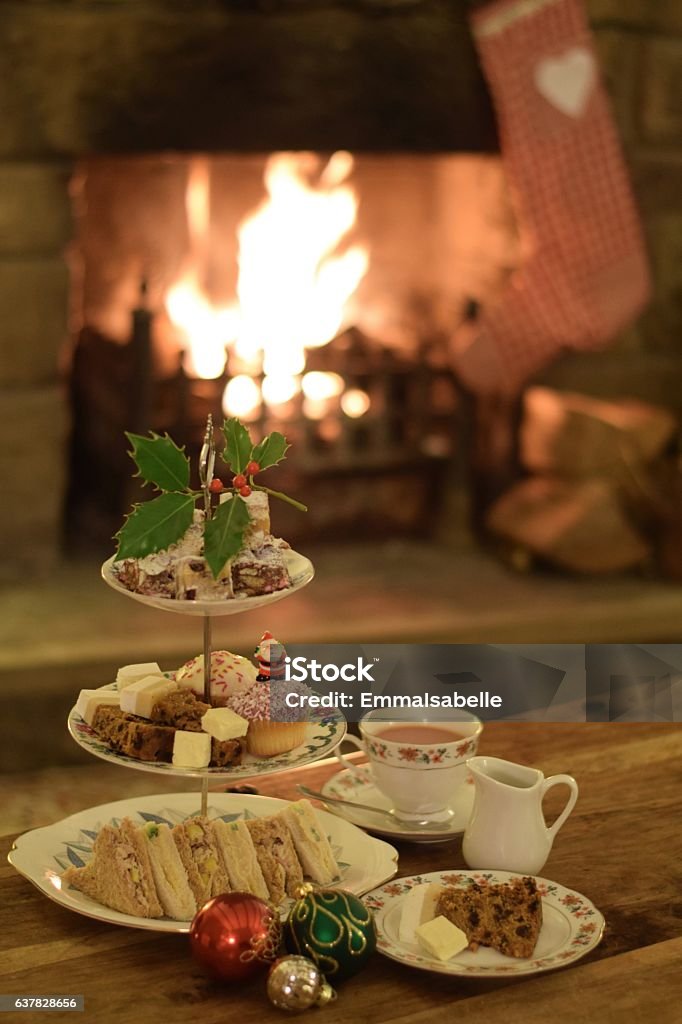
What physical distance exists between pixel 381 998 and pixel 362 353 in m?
2.02

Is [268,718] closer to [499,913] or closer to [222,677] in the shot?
[222,677]

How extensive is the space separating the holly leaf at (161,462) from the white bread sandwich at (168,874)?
271 mm

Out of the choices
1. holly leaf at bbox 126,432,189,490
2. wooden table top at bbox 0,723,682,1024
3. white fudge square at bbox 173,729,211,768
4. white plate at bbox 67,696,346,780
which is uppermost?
holly leaf at bbox 126,432,189,490

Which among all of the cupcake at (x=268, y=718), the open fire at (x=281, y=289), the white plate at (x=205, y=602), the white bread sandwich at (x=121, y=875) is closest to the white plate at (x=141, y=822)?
the white bread sandwich at (x=121, y=875)

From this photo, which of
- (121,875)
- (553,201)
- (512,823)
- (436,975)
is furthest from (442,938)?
(553,201)

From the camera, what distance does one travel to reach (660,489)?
115 inches

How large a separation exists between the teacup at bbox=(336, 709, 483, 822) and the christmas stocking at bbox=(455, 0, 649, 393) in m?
1.67

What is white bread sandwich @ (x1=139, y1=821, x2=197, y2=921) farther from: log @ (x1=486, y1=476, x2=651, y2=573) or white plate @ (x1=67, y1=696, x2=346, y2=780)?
log @ (x1=486, y1=476, x2=651, y2=573)

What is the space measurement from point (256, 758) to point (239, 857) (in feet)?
0.26

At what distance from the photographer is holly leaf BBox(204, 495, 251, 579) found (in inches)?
44.8

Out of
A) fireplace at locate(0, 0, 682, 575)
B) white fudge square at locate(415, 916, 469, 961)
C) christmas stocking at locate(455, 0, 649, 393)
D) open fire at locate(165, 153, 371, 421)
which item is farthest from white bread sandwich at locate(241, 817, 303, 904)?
christmas stocking at locate(455, 0, 649, 393)

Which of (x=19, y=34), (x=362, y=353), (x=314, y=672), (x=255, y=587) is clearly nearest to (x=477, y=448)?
(x=362, y=353)

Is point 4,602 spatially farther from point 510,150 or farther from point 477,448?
point 510,150

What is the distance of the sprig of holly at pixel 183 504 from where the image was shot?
115 centimetres
